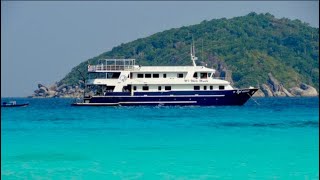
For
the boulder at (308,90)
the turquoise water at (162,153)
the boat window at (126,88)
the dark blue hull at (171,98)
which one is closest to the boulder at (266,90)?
the boulder at (308,90)

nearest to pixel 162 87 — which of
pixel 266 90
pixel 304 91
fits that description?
pixel 266 90

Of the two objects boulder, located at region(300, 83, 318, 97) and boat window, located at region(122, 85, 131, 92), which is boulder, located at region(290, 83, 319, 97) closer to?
boulder, located at region(300, 83, 318, 97)

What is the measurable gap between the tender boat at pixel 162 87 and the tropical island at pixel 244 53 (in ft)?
188

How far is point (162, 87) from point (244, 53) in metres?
74.6

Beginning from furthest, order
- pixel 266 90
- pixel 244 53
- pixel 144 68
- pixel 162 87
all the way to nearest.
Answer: pixel 244 53 < pixel 266 90 < pixel 144 68 < pixel 162 87

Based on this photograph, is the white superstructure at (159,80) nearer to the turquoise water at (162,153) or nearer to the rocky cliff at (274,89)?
the turquoise water at (162,153)

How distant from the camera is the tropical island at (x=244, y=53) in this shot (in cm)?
10838

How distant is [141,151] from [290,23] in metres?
127

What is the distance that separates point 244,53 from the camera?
115 m

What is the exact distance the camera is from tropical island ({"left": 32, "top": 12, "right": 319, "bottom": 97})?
356 feet

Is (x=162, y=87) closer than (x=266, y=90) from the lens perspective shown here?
Yes

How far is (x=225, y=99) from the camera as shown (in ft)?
142

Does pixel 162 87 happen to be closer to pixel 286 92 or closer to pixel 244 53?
pixel 286 92

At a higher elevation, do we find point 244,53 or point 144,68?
point 244,53
